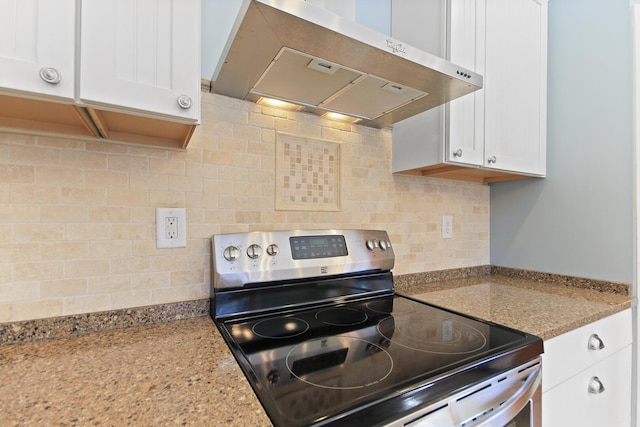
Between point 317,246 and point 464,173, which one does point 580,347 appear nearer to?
point 464,173

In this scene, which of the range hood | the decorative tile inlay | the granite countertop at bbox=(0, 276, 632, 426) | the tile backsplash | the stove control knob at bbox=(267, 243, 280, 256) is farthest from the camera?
the decorative tile inlay

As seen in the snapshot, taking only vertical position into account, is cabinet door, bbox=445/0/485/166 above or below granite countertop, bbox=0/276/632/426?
above

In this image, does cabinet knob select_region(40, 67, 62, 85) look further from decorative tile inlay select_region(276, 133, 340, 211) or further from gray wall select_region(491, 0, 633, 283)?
gray wall select_region(491, 0, 633, 283)

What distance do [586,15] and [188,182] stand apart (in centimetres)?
203

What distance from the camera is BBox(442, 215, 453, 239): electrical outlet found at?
5.58 ft

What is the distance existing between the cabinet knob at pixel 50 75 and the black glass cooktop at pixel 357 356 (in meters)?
0.71

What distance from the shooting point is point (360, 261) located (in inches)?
50.2

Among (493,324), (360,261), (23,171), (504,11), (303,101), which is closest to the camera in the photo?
(23,171)

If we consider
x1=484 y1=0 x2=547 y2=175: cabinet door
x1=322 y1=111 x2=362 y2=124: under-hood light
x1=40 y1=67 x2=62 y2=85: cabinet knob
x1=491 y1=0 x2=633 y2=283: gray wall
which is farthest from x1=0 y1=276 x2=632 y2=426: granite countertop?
x1=322 y1=111 x2=362 y2=124: under-hood light

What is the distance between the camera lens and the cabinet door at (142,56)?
642mm

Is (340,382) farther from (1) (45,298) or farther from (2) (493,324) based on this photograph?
(1) (45,298)

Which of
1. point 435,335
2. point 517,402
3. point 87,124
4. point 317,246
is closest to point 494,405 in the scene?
point 517,402

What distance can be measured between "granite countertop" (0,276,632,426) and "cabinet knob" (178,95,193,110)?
611mm

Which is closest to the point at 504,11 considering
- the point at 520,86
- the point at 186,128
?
the point at 520,86
